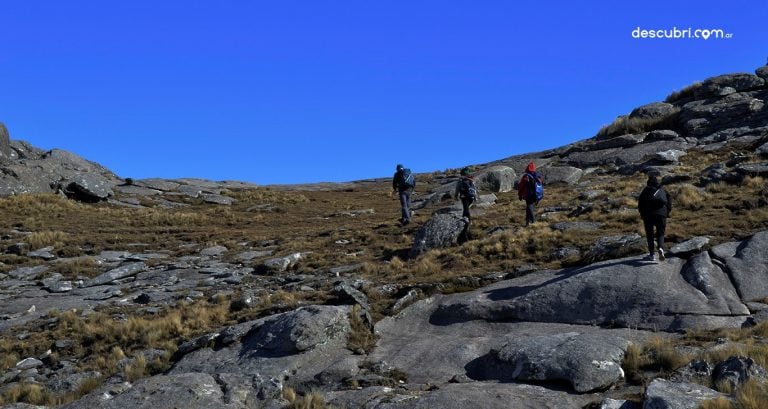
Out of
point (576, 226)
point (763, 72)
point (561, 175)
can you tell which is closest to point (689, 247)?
point (576, 226)

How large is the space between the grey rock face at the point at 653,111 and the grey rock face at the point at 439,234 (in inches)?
1317

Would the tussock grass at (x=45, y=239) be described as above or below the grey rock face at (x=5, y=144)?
below

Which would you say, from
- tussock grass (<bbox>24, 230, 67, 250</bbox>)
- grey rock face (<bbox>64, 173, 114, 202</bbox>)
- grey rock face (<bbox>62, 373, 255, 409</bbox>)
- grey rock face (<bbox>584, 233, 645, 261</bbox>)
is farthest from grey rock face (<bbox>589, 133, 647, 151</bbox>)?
grey rock face (<bbox>62, 373, 255, 409</bbox>)

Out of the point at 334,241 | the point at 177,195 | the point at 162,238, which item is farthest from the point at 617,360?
the point at 177,195

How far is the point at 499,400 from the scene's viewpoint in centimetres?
885

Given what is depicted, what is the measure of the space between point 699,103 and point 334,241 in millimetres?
35538

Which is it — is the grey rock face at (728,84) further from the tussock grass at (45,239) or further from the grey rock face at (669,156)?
the tussock grass at (45,239)

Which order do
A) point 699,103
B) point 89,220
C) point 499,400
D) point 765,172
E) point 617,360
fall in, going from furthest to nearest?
point 699,103
point 89,220
point 765,172
point 617,360
point 499,400

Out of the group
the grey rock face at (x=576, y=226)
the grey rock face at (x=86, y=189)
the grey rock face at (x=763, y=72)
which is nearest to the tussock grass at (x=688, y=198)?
the grey rock face at (x=576, y=226)

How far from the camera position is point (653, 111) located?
163ft

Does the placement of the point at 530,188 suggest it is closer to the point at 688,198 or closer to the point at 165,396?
the point at 688,198

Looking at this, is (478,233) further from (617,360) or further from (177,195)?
(177,195)

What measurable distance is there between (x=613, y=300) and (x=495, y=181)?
28.9 meters

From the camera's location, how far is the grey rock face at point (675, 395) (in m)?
7.61
